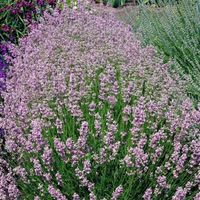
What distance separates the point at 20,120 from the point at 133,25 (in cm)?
221

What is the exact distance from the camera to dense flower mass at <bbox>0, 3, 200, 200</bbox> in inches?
88.0

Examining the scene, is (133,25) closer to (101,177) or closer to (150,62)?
(150,62)

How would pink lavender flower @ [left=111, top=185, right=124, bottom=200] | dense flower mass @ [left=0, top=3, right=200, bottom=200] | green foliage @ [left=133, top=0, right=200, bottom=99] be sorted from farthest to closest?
1. green foliage @ [left=133, top=0, right=200, bottom=99]
2. dense flower mass @ [left=0, top=3, right=200, bottom=200]
3. pink lavender flower @ [left=111, top=185, right=124, bottom=200]

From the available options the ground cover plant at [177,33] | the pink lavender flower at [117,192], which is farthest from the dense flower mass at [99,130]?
the ground cover plant at [177,33]

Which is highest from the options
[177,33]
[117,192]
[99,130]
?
[177,33]

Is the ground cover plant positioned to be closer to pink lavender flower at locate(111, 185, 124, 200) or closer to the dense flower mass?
the dense flower mass

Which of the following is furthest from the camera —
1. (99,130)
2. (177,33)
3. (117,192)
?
(177,33)

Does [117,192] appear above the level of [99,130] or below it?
below

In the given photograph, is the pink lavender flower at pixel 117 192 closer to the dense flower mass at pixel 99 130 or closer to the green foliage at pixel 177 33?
the dense flower mass at pixel 99 130

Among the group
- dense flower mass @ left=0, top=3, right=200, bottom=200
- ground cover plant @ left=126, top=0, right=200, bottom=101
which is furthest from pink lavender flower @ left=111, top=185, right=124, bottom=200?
ground cover plant @ left=126, top=0, right=200, bottom=101

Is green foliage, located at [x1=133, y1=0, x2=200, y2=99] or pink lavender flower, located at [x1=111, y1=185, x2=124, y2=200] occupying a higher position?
green foliage, located at [x1=133, y1=0, x2=200, y2=99]

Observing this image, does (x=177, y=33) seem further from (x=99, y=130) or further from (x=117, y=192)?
(x=117, y=192)

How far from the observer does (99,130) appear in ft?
7.66

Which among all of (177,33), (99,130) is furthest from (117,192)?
(177,33)
